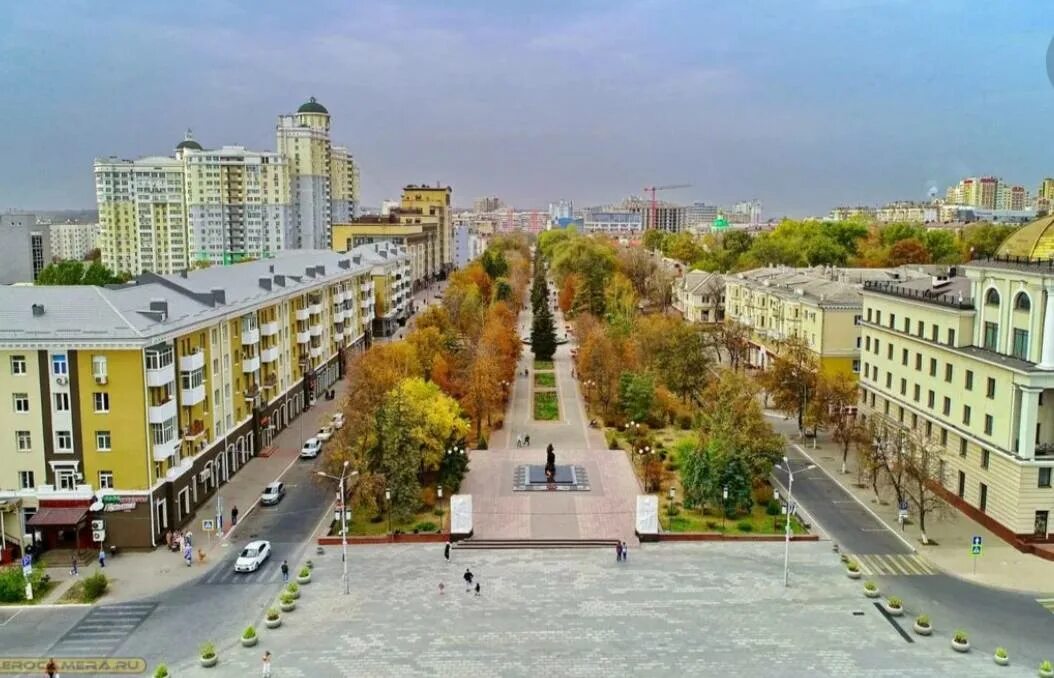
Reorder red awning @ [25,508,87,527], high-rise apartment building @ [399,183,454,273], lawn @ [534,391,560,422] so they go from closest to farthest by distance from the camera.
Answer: red awning @ [25,508,87,527] < lawn @ [534,391,560,422] < high-rise apartment building @ [399,183,454,273]

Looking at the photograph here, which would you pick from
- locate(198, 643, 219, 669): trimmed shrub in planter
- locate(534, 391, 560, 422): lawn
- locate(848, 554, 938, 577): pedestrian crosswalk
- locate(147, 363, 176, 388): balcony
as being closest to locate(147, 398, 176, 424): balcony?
locate(147, 363, 176, 388): balcony

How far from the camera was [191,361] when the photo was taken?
4075 centimetres

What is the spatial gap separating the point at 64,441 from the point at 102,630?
10.7 metres

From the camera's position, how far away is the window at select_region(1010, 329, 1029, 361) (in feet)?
125

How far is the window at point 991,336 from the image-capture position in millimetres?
40513

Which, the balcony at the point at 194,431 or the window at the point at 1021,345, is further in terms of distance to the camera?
the balcony at the point at 194,431

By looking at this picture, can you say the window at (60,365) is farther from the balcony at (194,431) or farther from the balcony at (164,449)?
the balcony at (194,431)

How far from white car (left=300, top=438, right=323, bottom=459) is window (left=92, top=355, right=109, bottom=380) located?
Answer: 16.9 m

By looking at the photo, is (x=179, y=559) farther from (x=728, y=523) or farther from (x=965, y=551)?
(x=965, y=551)

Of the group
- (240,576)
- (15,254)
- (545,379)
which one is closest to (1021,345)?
(240,576)

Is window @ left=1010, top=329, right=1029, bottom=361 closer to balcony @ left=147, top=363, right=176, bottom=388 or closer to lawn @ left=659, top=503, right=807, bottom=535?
lawn @ left=659, top=503, right=807, bottom=535

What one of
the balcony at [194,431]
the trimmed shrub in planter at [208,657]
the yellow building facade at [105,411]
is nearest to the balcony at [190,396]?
the yellow building facade at [105,411]

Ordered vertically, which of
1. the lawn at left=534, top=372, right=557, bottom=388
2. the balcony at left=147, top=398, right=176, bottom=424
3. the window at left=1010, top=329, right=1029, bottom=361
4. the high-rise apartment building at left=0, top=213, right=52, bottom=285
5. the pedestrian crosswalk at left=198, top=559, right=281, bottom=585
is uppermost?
the high-rise apartment building at left=0, top=213, right=52, bottom=285

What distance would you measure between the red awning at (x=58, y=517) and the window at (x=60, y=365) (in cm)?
574
